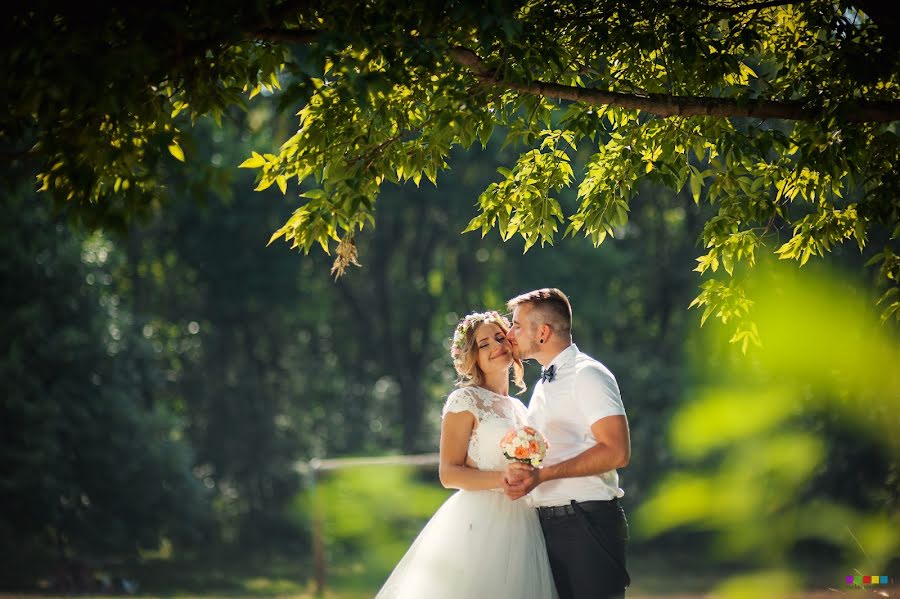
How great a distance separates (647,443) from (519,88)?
2396 centimetres

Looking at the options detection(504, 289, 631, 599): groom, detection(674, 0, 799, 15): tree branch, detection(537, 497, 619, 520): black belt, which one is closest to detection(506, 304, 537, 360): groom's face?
detection(504, 289, 631, 599): groom

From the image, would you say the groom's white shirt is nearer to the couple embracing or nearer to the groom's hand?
the couple embracing

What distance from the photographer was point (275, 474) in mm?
32844

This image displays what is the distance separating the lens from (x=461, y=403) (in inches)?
248

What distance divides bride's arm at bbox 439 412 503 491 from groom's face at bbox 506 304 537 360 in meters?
0.51

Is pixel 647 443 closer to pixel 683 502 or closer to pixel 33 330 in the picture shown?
pixel 33 330

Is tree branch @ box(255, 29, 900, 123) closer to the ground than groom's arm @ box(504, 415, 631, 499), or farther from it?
farther from it

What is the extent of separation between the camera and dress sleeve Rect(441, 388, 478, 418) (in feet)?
20.6

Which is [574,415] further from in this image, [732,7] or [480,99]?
[732,7]

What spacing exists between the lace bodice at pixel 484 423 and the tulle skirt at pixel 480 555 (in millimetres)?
238

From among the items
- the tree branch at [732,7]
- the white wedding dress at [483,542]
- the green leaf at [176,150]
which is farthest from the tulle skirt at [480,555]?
the tree branch at [732,7]

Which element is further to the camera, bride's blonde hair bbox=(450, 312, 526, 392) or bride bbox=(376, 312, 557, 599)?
bride's blonde hair bbox=(450, 312, 526, 392)

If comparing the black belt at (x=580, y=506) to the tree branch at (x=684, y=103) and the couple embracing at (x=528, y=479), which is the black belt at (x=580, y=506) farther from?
the tree branch at (x=684, y=103)

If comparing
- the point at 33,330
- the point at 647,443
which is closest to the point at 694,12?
the point at 33,330
